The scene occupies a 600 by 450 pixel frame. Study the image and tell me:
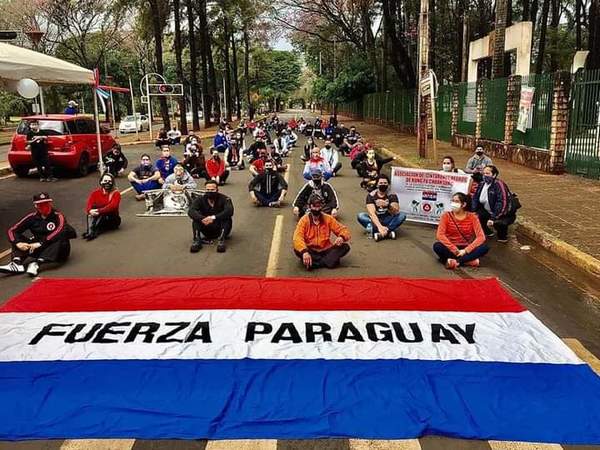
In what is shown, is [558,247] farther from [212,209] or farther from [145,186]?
[145,186]

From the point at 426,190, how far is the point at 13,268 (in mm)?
7347

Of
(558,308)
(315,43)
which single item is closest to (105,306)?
(558,308)

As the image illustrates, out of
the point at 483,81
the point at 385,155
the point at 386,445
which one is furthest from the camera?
the point at 385,155

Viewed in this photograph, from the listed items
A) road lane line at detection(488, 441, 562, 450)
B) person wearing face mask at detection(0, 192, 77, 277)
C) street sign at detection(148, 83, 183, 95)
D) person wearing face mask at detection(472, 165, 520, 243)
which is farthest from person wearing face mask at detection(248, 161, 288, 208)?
street sign at detection(148, 83, 183, 95)

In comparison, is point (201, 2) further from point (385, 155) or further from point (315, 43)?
point (385, 155)

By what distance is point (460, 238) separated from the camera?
346 inches

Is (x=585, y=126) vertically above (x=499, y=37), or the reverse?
(x=499, y=37)

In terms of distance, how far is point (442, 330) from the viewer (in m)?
5.91

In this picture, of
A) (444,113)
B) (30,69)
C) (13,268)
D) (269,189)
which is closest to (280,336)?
(13,268)

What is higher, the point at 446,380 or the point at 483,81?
the point at 483,81

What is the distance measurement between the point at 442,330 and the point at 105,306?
3620 millimetres

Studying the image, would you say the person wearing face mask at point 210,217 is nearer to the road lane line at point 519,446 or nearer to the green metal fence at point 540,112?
the road lane line at point 519,446

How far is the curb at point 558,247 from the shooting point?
8.26 meters

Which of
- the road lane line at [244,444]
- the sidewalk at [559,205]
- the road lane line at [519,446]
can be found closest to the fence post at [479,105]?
the sidewalk at [559,205]
